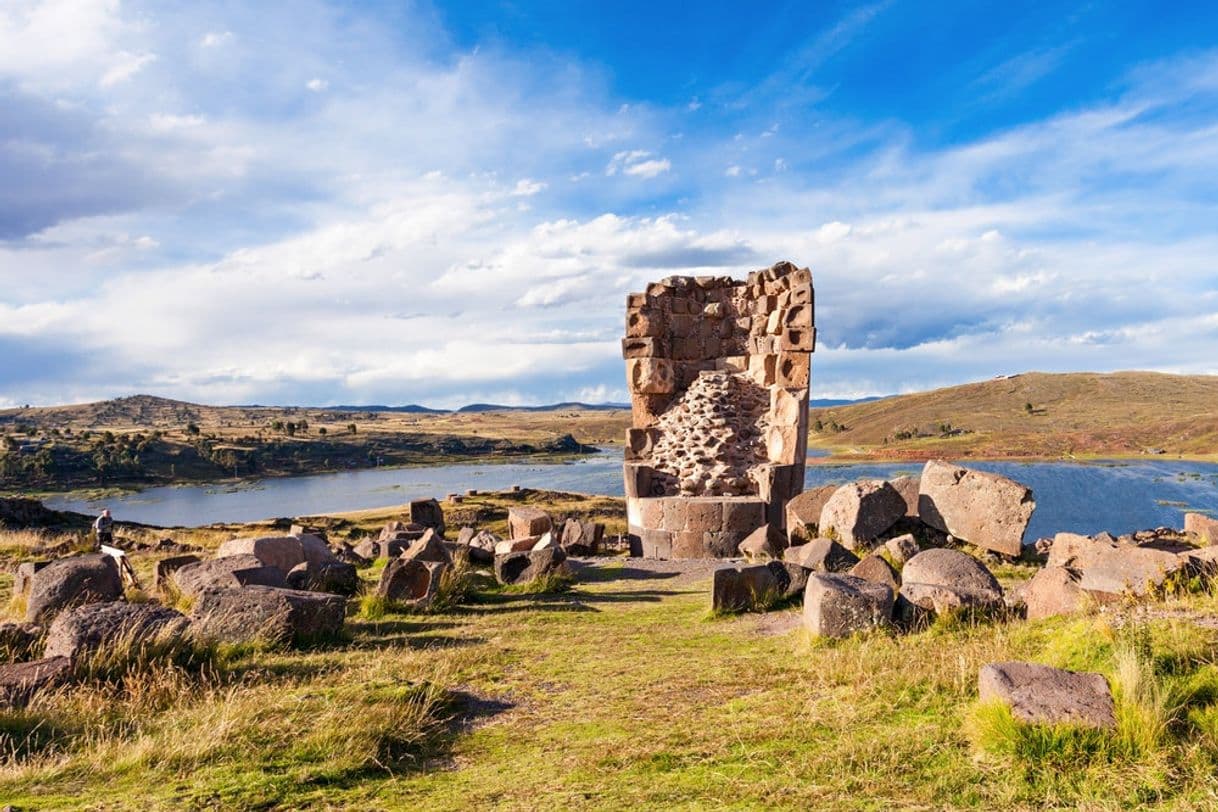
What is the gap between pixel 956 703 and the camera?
486cm

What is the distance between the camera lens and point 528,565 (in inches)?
459

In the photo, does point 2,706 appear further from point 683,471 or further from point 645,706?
point 683,471

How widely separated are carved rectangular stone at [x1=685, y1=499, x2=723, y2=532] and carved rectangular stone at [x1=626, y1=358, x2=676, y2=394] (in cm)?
394

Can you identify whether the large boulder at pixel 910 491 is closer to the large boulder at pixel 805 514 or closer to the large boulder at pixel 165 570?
the large boulder at pixel 805 514

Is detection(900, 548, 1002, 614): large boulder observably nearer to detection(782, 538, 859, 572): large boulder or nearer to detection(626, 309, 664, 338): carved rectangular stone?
detection(782, 538, 859, 572): large boulder

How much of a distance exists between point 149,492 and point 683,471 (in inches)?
2648

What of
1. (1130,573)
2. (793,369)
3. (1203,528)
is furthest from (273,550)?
(1203,528)

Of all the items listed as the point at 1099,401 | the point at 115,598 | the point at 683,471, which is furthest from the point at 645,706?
the point at 1099,401

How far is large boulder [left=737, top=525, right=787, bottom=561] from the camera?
1330 centimetres

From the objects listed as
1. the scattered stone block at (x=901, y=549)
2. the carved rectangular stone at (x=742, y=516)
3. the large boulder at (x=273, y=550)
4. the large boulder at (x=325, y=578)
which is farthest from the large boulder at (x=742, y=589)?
the large boulder at (x=273, y=550)

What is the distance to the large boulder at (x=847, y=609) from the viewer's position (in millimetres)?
6871

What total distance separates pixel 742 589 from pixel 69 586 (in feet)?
24.1

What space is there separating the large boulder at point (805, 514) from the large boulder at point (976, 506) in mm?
1667

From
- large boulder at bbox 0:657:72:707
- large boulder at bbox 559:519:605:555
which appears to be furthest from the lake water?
large boulder at bbox 0:657:72:707
